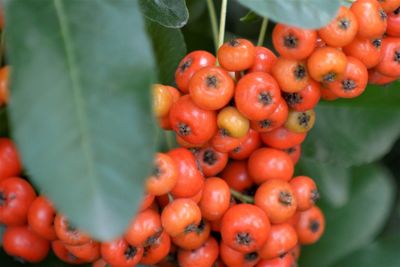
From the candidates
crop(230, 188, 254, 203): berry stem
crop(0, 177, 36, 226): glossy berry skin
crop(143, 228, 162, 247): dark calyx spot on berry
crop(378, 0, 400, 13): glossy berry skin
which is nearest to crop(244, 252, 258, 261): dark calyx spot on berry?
crop(230, 188, 254, 203): berry stem

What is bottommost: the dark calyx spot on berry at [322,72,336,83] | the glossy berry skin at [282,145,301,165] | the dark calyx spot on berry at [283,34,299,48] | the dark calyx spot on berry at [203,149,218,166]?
the glossy berry skin at [282,145,301,165]

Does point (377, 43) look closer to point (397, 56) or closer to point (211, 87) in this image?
point (397, 56)

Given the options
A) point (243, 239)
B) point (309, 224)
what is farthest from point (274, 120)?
point (309, 224)

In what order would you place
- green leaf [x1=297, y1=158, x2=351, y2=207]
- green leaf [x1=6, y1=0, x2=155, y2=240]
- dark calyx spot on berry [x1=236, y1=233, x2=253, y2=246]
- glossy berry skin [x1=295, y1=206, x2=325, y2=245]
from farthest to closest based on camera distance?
green leaf [x1=297, y1=158, x2=351, y2=207] → glossy berry skin [x1=295, y1=206, x2=325, y2=245] → dark calyx spot on berry [x1=236, y1=233, x2=253, y2=246] → green leaf [x1=6, y1=0, x2=155, y2=240]

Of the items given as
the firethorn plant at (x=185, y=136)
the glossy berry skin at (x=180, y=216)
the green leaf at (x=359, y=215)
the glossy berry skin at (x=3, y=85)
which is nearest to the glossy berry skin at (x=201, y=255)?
the firethorn plant at (x=185, y=136)

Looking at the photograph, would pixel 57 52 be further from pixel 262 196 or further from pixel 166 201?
pixel 262 196

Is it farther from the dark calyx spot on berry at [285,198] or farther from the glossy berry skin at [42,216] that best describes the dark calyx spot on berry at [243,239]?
the glossy berry skin at [42,216]

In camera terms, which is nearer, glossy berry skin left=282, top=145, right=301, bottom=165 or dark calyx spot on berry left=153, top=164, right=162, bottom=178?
dark calyx spot on berry left=153, top=164, right=162, bottom=178

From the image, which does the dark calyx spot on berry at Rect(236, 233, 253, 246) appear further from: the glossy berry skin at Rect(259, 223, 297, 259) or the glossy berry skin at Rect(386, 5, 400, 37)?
the glossy berry skin at Rect(386, 5, 400, 37)
